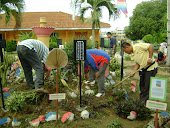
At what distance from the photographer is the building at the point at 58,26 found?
18.1 meters

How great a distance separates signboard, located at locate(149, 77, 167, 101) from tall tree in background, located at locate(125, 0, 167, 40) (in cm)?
3155

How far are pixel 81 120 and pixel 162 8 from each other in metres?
35.4

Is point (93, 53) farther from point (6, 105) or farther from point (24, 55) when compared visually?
point (6, 105)

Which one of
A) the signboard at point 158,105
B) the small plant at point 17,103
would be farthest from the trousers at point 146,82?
the small plant at point 17,103

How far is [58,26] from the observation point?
18.2 meters

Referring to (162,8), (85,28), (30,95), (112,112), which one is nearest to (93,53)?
(112,112)

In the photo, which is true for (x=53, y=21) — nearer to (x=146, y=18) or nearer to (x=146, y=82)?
(x=146, y=82)

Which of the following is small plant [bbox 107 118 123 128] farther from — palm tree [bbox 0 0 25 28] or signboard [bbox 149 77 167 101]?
palm tree [bbox 0 0 25 28]

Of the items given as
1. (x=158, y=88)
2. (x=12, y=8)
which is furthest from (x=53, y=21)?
(x=158, y=88)

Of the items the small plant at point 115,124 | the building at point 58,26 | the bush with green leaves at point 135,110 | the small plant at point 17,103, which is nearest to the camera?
the small plant at point 115,124

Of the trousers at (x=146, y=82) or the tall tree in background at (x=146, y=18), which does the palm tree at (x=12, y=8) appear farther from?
the tall tree in background at (x=146, y=18)

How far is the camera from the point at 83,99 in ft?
13.2

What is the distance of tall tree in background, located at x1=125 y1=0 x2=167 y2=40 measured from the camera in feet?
106

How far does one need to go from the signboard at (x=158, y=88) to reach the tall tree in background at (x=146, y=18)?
31547 mm
